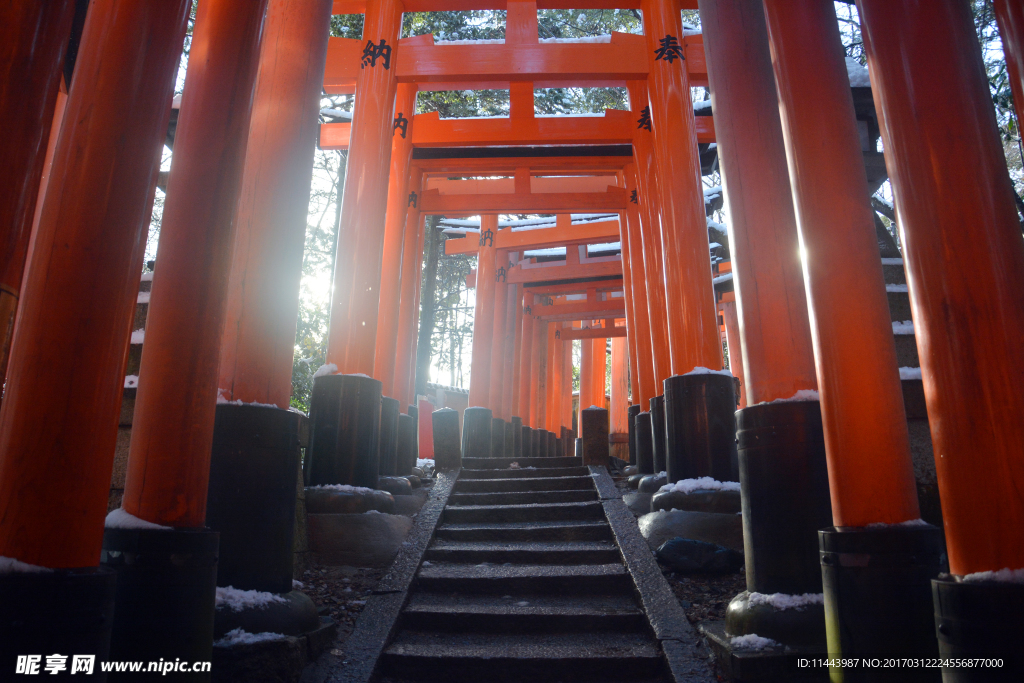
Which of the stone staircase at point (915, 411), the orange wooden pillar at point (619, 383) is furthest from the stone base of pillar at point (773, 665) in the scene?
the orange wooden pillar at point (619, 383)

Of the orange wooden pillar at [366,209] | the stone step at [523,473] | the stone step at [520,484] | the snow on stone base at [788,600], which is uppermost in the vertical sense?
the orange wooden pillar at [366,209]

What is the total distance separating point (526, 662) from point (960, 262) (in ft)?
8.65

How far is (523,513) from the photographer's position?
5754mm

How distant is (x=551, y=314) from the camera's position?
17.3m

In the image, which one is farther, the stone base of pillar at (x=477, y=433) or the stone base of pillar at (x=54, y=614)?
the stone base of pillar at (x=477, y=433)

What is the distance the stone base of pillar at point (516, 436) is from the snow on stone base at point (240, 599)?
37.3 ft

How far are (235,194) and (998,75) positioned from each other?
27.4 ft

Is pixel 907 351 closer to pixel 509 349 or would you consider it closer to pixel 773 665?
pixel 773 665

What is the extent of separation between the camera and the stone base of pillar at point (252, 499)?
302 centimetres

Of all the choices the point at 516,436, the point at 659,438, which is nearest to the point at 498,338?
the point at 516,436

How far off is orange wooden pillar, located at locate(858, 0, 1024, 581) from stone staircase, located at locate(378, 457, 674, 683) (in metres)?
1.74

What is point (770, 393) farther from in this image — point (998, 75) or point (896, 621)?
point (998, 75)

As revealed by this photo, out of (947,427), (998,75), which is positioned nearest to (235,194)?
(947,427)

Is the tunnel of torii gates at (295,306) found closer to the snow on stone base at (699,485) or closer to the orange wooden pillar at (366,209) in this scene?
the snow on stone base at (699,485)
